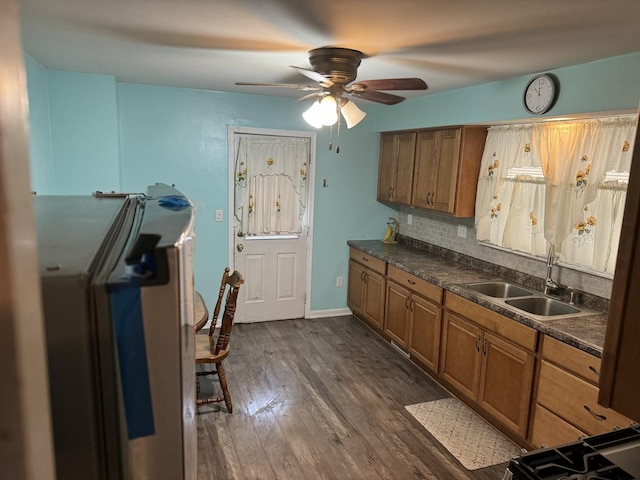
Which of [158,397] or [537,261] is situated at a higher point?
[158,397]

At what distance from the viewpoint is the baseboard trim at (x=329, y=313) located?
516cm

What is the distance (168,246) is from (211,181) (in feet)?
13.4

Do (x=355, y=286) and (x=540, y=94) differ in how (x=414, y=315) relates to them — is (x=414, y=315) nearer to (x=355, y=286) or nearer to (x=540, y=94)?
(x=355, y=286)

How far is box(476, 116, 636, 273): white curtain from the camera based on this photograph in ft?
9.29

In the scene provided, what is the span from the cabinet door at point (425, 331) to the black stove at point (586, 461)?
2179 mm

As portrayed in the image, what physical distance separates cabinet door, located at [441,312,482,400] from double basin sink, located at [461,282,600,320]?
0.94 ft

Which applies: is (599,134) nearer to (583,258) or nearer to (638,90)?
(638,90)

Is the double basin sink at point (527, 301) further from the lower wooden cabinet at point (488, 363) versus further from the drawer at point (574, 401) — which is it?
the drawer at point (574, 401)

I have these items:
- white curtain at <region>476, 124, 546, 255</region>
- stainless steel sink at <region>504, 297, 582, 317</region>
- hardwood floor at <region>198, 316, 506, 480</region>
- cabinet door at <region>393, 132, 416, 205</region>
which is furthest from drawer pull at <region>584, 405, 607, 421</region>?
cabinet door at <region>393, 132, 416, 205</region>

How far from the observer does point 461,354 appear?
3.37 meters

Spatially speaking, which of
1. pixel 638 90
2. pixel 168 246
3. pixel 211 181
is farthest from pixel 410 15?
pixel 211 181

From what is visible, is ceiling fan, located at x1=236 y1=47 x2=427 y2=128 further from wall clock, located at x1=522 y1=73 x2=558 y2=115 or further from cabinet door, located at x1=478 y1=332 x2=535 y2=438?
cabinet door, located at x1=478 y1=332 x2=535 y2=438

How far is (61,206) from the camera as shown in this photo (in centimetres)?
98

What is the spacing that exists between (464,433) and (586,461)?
1.91 metres
